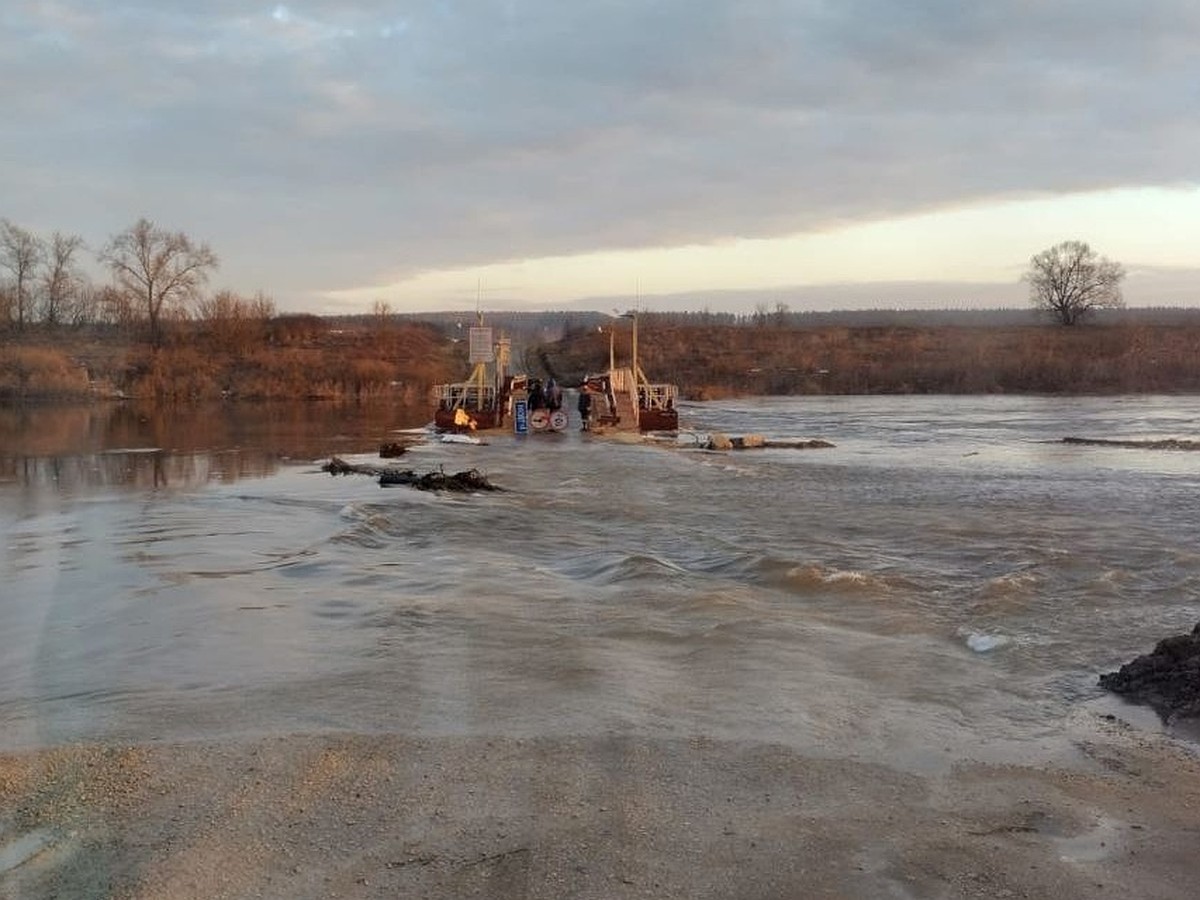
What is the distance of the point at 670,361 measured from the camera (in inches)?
3910

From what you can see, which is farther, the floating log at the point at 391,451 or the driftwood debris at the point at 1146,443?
the driftwood debris at the point at 1146,443

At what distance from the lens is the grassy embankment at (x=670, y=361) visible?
226ft

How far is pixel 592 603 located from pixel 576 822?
560cm

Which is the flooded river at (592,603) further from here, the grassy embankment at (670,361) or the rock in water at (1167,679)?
the grassy embankment at (670,361)

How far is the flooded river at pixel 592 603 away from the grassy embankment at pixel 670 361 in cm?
4508

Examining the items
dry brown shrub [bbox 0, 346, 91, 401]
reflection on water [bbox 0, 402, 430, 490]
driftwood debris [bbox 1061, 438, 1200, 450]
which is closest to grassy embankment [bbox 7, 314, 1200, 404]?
dry brown shrub [bbox 0, 346, 91, 401]

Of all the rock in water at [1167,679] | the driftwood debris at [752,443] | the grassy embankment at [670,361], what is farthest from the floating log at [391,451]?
the grassy embankment at [670,361]

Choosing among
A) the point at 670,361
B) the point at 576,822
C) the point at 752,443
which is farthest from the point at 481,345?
the point at 670,361

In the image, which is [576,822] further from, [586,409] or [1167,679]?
[586,409]

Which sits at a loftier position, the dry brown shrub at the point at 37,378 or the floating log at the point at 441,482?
the dry brown shrub at the point at 37,378

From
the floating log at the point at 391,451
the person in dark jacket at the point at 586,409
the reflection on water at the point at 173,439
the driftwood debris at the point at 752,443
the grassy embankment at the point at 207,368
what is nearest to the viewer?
the reflection on water at the point at 173,439

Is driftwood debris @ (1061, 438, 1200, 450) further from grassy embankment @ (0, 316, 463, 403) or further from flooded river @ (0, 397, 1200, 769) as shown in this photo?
grassy embankment @ (0, 316, 463, 403)

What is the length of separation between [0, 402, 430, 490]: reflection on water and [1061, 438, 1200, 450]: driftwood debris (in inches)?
856

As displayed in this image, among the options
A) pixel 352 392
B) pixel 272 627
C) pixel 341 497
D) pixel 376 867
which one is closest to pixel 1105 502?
pixel 341 497
